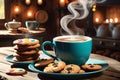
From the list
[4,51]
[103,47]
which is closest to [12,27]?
[103,47]

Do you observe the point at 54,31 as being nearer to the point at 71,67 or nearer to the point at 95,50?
the point at 95,50

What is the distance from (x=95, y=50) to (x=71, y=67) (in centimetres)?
300

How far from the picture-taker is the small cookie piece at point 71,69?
1.10m

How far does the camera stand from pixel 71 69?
1116mm

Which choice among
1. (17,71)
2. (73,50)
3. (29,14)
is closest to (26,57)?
(17,71)

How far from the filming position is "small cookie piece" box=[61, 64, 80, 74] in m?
1.10

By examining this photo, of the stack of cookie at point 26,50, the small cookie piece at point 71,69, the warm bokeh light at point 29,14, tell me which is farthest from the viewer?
the warm bokeh light at point 29,14

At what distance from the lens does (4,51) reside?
179 cm

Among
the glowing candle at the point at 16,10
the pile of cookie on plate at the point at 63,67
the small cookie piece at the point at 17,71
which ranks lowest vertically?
the small cookie piece at the point at 17,71

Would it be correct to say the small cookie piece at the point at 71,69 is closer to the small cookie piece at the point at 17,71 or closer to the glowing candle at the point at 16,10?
the small cookie piece at the point at 17,71

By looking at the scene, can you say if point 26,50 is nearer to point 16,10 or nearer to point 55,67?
point 55,67

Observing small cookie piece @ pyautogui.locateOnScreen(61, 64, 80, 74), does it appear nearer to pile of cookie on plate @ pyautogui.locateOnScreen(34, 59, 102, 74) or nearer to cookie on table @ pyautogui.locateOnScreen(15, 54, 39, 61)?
pile of cookie on plate @ pyautogui.locateOnScreen(34, 59, 102, 74)

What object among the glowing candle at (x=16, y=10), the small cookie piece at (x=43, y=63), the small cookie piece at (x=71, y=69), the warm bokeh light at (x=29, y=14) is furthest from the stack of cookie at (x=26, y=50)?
the warm bokeh light at (x=29, y=14)

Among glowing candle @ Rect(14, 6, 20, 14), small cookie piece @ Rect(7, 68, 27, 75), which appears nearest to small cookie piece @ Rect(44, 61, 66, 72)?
small cookie piece @ Rect(7, 68, 27, 75)
